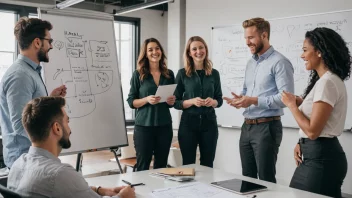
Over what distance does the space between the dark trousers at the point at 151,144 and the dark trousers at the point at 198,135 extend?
14 cm

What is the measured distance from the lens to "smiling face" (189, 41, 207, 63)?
10.3 feet

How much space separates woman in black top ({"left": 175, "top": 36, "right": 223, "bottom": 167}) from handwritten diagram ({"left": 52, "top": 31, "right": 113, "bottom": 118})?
2.25ft

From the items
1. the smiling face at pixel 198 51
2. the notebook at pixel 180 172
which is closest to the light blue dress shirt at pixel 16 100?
the notebook at pixel 180 172

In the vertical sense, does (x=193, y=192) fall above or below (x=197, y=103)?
below

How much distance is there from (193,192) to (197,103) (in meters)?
1.27

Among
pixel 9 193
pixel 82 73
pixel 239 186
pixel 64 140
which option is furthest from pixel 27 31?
pixel 239 186

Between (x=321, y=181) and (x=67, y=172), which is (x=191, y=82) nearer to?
(x=321, y=181)

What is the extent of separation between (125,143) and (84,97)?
57 centimetres

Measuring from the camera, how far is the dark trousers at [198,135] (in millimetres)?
3035

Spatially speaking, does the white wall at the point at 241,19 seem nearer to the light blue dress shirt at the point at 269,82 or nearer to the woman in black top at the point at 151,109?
the light blue dress shirt at the point at 269,82

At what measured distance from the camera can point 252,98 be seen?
2574 millimetres

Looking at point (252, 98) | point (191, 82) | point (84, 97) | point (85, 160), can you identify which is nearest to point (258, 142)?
point (252, 98)

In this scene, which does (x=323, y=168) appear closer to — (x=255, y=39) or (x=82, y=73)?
(x=255, y=39)

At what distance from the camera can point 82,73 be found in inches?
116
